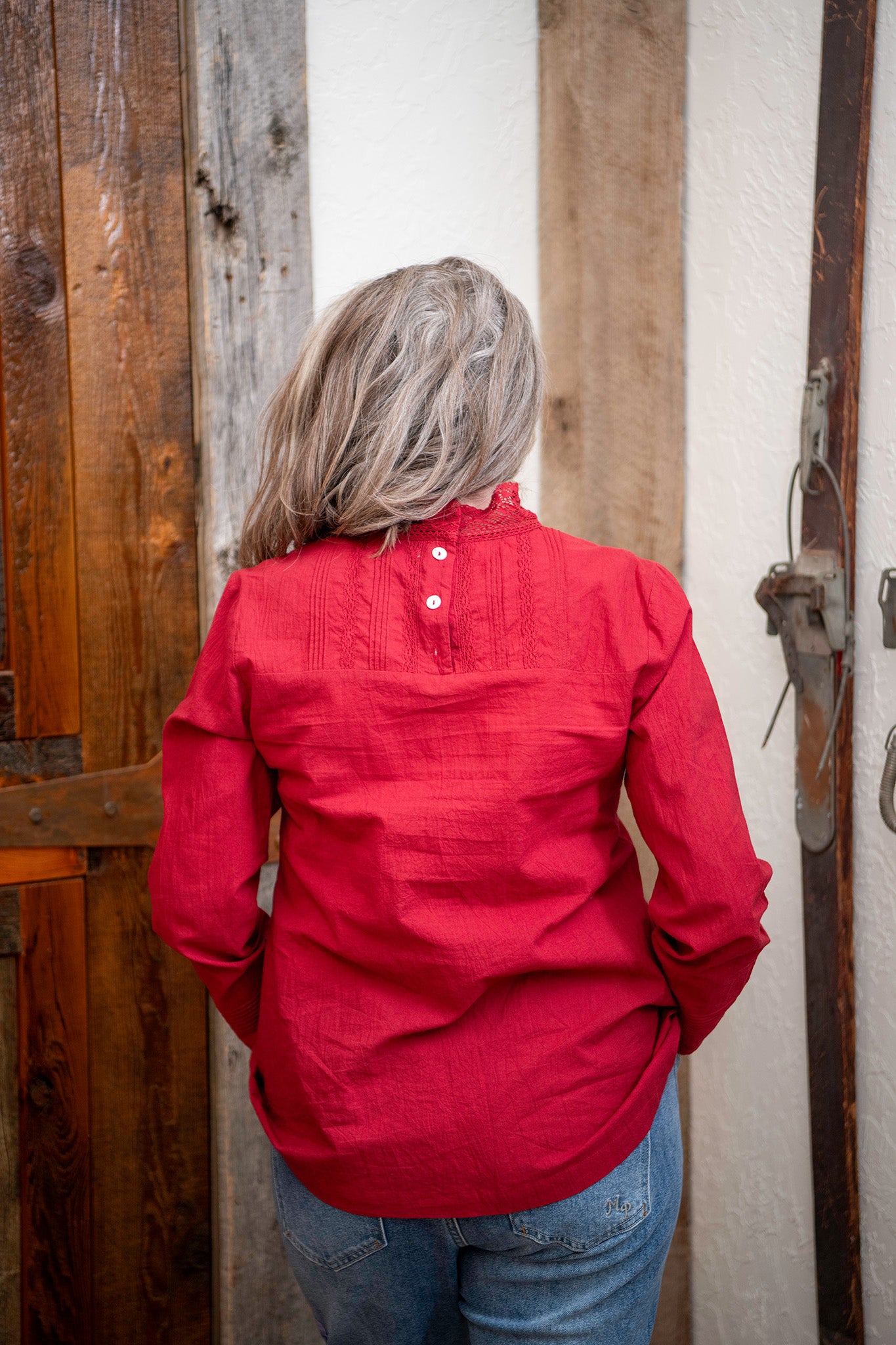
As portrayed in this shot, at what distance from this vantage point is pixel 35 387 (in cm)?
121

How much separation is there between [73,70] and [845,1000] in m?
1.43

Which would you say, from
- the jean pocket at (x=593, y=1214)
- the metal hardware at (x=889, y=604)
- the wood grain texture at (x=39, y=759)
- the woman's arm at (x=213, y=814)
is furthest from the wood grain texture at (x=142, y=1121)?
the metal hardware at (x=889, y=604)

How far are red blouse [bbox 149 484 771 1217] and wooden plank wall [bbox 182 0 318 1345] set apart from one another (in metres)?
0.49

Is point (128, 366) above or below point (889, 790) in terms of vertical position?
above

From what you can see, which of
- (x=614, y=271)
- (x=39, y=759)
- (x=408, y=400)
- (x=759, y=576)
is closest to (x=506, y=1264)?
(x=408, y=400)

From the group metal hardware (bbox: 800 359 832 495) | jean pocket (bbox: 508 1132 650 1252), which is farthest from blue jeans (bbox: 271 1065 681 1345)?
metal hardware (bbox: 800 359 832 495)

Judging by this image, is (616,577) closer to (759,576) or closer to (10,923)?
(759,576)

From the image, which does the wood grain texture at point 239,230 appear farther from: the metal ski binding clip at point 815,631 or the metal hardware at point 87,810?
the metal ski binding clip at point 815,631

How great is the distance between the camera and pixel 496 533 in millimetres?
792

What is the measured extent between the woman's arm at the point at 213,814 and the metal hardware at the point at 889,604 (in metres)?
0.68

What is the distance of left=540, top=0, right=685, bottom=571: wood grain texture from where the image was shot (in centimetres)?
140

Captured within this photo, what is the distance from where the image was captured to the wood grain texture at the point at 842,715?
111 centimetres

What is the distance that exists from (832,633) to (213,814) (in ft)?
2.41

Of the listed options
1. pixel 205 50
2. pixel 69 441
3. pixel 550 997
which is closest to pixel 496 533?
pixel 550 997
